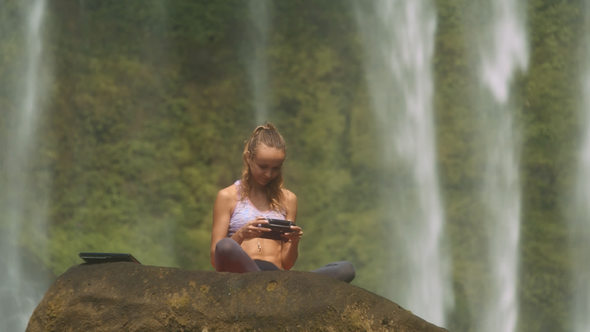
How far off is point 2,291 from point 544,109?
22.8 ft

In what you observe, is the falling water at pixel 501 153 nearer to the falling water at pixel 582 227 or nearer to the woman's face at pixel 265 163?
the falling water at pixel 582 227

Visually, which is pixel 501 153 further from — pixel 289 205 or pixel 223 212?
pixel 223 212

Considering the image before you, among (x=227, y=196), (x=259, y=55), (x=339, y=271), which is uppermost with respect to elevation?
(x=259, y=55)

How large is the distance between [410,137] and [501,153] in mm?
1181

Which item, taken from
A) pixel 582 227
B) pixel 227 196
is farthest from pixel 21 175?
pixel 582 227

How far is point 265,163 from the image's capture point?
455 cm

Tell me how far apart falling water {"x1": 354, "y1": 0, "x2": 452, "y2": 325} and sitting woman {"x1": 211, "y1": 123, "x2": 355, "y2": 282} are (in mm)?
6337

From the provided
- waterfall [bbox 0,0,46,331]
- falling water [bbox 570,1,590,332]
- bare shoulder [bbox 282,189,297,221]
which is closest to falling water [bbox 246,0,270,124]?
waterfall [bbox 0,0,46,331]

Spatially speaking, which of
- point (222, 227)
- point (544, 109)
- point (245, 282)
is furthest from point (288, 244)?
point (544, 109)

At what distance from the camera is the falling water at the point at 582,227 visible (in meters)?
10.6

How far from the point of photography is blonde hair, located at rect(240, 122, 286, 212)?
4.56 m

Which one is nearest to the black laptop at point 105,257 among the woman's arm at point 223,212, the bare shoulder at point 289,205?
the woman's arm at point 223,212

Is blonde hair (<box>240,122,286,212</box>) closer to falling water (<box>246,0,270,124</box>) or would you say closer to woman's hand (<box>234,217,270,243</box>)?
woman's hand (<box>234,217,270,243</box>)

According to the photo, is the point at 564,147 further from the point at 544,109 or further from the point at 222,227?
the point at 222,227
